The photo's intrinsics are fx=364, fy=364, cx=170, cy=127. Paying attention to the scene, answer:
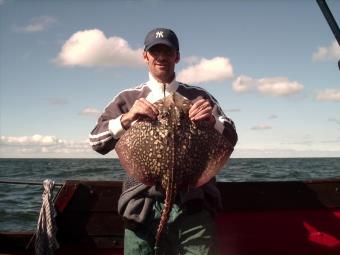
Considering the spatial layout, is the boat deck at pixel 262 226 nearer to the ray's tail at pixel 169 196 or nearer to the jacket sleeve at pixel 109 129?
the jacket sleeve at pixel 109 129

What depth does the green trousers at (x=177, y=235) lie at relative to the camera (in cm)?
314

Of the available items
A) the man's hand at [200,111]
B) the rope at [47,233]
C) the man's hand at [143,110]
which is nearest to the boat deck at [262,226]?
the rope at [47,233]

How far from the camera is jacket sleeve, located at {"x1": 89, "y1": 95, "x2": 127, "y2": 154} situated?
3.11 m

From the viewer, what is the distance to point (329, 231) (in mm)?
4805

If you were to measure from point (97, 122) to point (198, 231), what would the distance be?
133cm

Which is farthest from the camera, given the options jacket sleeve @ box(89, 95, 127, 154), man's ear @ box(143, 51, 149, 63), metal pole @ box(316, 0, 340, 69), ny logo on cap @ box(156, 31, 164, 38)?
metal pole @ box(316, 0, 340, 69)

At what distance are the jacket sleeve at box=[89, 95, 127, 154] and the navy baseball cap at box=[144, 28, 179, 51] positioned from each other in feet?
1.90

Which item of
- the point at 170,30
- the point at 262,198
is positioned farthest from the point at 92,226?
the point at 170,30

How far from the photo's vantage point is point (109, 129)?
3146 mm

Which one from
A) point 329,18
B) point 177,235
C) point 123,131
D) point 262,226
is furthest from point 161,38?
point 262,226

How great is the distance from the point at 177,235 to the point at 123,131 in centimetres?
102

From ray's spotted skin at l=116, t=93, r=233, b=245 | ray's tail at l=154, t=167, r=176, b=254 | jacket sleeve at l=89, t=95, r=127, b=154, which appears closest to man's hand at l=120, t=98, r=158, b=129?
ray's spotted skin at l=116, t=93, r=233, b=245

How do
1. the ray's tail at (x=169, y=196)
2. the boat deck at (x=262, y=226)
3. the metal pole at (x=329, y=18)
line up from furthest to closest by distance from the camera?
1. the boat deck at (x=262, y=226)
2. the metal pole at (x=329, y=18)
3. the ray's tail at (x=169, y=196)

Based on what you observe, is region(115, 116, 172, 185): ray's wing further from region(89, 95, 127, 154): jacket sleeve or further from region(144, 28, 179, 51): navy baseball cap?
region(144, 28, 179, 51): navy baseball cap
